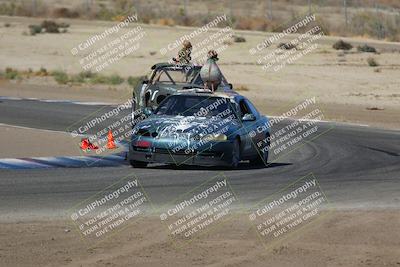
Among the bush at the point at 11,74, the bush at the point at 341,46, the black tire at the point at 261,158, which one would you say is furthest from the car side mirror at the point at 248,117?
the bush at the point at 341,46

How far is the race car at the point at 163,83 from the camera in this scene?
23.9m

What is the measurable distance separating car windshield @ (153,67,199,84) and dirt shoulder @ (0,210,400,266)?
11247 millimetres

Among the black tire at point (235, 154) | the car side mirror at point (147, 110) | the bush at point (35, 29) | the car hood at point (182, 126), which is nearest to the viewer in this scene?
the car hood at point (182, 126)

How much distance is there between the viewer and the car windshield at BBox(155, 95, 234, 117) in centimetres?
1923

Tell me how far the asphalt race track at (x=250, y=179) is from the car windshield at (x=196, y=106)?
0.99 metres

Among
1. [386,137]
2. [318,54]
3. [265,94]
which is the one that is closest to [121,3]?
[318,54]

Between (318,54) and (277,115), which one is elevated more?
(277,115)

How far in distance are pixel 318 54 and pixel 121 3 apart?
34.8m

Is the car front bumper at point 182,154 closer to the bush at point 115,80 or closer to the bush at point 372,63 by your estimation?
the bush at point 115,80

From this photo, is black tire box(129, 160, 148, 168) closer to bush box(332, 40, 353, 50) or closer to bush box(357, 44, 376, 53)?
bush box(357, 44, 376, 53)

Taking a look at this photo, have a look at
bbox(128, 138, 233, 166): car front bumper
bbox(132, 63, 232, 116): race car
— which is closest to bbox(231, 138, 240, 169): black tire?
bbox(128, 138, 233, 166): car front bumper

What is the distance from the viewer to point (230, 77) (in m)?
43.2

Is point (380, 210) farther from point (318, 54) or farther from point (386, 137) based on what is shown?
point (318, 54)

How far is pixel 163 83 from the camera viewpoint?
2422cm
